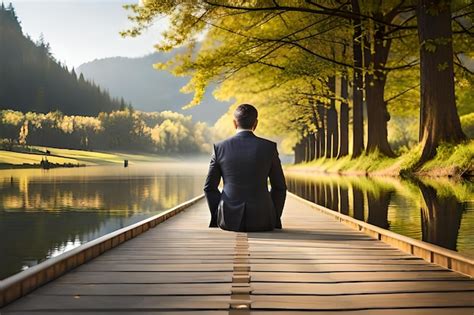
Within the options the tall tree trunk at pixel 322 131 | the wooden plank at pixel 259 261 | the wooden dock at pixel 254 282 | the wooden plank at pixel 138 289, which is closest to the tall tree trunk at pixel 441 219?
the wooden dock at pixel 254 282

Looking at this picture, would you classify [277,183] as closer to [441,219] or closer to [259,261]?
[259,261]

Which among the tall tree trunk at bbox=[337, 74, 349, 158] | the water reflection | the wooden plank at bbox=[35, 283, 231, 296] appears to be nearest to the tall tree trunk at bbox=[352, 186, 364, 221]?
the water reflection

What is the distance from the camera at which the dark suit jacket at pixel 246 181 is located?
6.53 metres

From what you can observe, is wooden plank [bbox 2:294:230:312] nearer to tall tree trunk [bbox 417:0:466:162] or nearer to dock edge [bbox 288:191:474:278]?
dock edge [bbox 288:191:474:278]

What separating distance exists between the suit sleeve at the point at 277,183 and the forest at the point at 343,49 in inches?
412

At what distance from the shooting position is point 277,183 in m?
6.78

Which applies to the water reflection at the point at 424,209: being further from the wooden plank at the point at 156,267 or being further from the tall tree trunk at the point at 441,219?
the wooden plank at the point at 156,267

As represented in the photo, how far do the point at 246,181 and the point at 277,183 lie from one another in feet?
1.57

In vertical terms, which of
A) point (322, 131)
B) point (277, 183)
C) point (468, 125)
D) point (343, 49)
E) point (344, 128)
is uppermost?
point (343, 49)

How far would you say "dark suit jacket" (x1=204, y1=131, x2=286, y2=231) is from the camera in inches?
257

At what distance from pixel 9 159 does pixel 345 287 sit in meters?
93.1

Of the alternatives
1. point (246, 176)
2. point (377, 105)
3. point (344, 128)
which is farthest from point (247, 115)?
point (344, 128)

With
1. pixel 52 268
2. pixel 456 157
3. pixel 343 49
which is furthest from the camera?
pixel 343 49

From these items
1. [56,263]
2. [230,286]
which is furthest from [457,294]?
[56,263]
